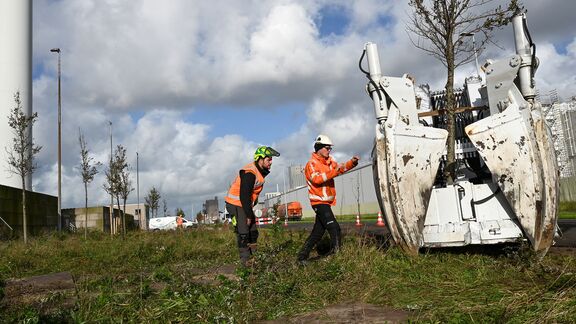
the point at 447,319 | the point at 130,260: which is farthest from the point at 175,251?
the point at 447,319

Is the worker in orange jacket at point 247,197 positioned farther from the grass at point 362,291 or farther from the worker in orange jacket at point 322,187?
the grass at point 362,291

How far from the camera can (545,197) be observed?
4.49 meters

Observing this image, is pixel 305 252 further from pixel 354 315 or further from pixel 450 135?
pixel 354 315

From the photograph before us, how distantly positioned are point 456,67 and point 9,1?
79.9 feet

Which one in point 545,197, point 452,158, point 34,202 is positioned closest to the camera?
point 545,197

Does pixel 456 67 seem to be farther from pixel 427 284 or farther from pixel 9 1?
pixel 9 1

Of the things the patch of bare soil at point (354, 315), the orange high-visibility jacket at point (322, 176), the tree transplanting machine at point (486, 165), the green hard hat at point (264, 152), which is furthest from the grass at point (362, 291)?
the green hard hat at point (264, 152)

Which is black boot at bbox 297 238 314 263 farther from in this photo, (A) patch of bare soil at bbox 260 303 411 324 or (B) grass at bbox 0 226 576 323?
(A) patch of bare soil at bbox 260 303 411 324

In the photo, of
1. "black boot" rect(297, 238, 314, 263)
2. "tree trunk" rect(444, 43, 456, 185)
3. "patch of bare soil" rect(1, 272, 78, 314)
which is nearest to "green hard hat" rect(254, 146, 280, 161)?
"black boot" rect(297, 238, 314, 263)

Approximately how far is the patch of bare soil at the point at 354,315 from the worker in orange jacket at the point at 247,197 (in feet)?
8.35

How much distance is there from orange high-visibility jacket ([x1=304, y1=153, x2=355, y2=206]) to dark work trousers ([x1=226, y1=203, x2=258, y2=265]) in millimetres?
859

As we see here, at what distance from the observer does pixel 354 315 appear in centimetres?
326

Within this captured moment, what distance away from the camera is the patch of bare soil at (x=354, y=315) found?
3107 mm

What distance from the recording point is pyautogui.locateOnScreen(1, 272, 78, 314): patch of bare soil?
400cm
